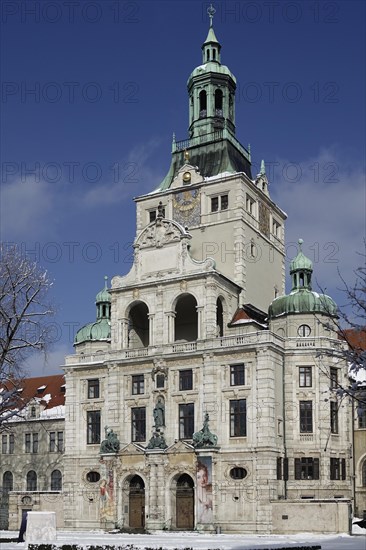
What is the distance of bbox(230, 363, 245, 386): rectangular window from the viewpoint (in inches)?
2188

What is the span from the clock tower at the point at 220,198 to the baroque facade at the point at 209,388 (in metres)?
0.16

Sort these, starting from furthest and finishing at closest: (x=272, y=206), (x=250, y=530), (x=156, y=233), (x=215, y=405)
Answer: (x=272, y=206) < (x=156, y=233) < (x=215, y=405) < (x=250, y=530)

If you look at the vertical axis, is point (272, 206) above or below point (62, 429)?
above

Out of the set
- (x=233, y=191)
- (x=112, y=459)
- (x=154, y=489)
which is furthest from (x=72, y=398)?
(x=233, y=191)

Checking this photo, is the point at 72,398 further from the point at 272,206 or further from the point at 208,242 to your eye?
the point at 272,206

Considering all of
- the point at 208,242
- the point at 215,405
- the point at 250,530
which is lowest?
the point at 250,530

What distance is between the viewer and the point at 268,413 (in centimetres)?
5359

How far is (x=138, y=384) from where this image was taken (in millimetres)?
59594

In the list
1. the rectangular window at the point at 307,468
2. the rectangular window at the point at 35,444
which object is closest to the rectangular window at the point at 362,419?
the rectangular window at the point at 307,468

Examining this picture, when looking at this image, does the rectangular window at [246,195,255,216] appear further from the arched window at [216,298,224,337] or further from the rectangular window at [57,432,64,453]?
the rectangular window at [57,432,64,453]

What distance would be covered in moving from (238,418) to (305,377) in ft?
17.6

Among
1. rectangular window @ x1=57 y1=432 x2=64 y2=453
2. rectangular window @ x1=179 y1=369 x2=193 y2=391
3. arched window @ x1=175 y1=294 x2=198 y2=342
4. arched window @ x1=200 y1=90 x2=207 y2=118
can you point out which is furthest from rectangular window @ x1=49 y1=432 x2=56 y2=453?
arched window @ x1=200 y1=90 x2=207 y2=118

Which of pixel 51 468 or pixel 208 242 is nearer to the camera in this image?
pixel 208 242

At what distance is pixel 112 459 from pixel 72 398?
20.5ft
